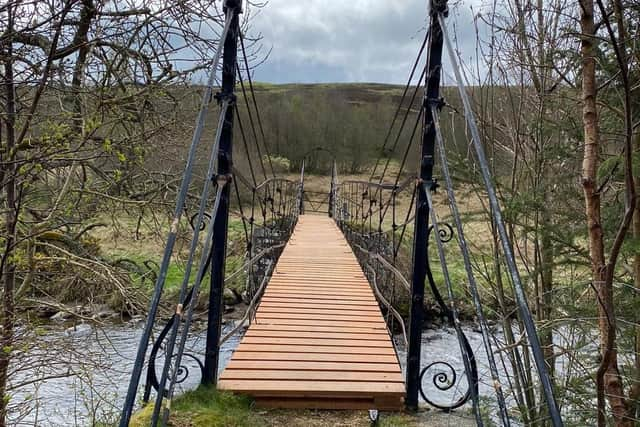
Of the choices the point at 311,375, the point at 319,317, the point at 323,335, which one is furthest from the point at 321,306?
the point at 311,375

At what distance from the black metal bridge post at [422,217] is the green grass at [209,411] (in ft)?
2.10

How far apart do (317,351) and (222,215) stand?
88cm

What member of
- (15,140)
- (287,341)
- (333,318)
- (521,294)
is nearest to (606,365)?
(521,294)

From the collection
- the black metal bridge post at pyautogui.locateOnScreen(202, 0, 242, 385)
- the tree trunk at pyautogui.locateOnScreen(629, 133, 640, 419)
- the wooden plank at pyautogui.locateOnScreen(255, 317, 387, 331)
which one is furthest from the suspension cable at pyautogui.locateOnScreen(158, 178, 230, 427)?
the tree trunk at pyautogui.locateOnScreen(629, 133, 640, 419)

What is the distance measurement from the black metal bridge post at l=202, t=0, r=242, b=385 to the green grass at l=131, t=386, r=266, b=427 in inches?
3.6

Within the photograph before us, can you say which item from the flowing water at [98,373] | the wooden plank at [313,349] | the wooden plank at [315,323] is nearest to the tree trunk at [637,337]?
the flowing water at [98,373]

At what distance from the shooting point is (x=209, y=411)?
1886mm

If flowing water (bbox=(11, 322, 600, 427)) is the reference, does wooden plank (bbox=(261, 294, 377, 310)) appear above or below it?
above

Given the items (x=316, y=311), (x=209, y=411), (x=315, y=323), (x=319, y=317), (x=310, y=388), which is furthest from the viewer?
(x=316, y=311)

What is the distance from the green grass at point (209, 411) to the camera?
180 cm

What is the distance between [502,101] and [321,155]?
53.7ft

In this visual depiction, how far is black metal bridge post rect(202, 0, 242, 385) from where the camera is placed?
6.80ft

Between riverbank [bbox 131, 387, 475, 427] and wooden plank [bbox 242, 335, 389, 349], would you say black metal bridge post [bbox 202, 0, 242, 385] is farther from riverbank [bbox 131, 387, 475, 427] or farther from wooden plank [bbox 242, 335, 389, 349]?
wooden plank [bbox 242, 335, 389, 349]

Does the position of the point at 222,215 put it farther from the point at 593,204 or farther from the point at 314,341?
the point at 593,204
